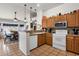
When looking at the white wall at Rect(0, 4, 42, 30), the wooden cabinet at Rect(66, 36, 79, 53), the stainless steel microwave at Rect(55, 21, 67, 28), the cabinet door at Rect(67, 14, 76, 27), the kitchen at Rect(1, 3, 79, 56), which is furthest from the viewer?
the stainless steel microwave at Rect(55, 21, 67, 28)

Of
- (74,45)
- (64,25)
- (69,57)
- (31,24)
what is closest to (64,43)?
(74,45)

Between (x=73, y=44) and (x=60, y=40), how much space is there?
52 centimetres

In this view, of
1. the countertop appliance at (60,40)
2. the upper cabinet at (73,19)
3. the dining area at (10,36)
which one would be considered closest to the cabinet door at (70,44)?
the countertop appliance at (60,40)

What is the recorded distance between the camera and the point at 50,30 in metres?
4.71

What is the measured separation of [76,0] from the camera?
9.20ft

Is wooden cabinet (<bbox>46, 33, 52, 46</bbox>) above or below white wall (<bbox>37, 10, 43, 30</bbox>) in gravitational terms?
below

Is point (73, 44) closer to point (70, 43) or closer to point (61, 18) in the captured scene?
point (70, 43)

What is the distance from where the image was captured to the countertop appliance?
3.95 metres

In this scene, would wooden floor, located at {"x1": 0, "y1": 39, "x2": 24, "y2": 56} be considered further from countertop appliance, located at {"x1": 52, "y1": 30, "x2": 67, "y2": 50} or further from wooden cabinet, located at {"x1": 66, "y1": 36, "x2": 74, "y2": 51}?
wooden cabinet, located at {"x1": 66, "y1": 36, "x2": 74, "y2": 51}

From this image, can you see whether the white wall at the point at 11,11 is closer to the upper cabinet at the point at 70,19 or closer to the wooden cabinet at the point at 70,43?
the upper cabinet at the point at 70,19

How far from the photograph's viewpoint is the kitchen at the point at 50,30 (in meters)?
2.96

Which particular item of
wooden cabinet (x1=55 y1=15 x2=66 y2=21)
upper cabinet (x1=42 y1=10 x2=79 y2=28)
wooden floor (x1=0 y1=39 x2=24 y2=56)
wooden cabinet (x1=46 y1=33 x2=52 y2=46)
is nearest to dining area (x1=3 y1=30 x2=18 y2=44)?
wooden floor (x1=0 y1=39 x2=24 y2=56)

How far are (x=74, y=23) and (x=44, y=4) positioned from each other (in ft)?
5.06

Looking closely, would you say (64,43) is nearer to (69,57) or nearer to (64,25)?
(64,25)
